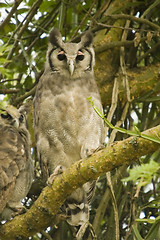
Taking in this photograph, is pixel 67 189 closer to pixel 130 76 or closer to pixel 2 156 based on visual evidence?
pixel 2 156

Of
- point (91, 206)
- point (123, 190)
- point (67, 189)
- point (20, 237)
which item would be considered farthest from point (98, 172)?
point (91, 206)

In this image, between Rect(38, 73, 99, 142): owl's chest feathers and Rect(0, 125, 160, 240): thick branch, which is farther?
Rect(38, 73, 99, 142): owl's chest feathers

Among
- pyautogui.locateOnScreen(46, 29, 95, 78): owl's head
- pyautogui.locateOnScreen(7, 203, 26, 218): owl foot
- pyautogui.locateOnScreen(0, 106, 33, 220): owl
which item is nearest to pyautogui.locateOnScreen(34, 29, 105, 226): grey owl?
pyautogui.locateOnScreen(46, 29, 95, 78): owl's head

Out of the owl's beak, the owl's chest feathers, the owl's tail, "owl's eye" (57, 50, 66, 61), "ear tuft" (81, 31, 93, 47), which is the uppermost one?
"ear tuft" (81, 31, 93, 47)

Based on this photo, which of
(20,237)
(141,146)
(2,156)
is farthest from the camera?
(2,156)

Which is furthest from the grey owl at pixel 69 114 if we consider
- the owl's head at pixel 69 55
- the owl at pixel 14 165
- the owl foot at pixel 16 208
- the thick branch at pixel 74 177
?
the thick branch at pixel 74 177

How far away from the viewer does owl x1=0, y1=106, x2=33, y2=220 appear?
7.45ft

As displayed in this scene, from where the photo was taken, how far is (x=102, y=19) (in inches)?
104

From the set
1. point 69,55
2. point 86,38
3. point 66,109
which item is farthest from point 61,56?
point 66,109

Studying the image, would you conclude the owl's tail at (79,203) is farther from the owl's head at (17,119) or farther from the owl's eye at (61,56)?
the owl's eye at (61,56)

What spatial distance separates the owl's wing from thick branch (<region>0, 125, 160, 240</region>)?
21 cm

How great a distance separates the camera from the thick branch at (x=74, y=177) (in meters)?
1.34

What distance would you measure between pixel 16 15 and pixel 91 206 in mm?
1312

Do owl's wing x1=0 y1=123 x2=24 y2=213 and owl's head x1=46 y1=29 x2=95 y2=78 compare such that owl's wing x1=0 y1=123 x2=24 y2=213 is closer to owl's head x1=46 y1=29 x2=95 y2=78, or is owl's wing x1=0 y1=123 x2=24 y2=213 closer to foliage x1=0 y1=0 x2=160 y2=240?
foliage x1=0 y1=0 x2=160 y2=240
